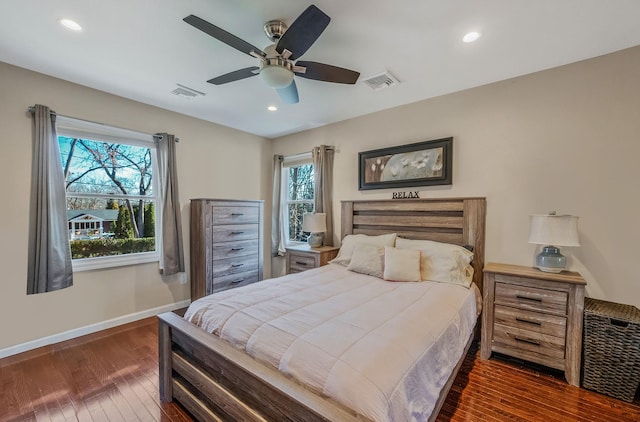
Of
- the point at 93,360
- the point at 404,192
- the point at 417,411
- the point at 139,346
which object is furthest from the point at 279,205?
the point at 417,411

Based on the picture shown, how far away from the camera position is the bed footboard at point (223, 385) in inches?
43.4

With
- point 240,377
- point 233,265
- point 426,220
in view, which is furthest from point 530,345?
point 233,265

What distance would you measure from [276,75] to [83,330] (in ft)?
10.8

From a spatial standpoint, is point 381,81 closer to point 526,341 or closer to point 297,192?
point 297,192

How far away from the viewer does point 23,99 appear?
2.52 metres

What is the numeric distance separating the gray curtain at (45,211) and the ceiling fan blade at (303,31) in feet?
8.17

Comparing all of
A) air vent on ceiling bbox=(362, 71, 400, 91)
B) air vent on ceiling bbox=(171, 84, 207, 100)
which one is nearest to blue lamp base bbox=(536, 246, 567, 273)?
air vent on ceiling bbox=(362, 71, 400, 91)

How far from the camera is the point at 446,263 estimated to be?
2.50 meters

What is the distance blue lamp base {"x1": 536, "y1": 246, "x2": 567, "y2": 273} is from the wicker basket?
33cm

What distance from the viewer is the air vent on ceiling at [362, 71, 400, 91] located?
2.56 meters

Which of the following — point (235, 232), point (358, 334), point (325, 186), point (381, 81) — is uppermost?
point (381, 81)

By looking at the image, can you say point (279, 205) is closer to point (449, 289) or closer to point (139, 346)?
point (139, 346)

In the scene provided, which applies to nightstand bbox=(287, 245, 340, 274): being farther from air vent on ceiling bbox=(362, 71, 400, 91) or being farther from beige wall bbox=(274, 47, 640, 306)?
air vent on ceiling bbox=(362, 71, 400, 91)

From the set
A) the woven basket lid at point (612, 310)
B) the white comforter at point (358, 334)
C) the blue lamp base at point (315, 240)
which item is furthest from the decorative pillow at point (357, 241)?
the woven basket lid at point (612, 310)
